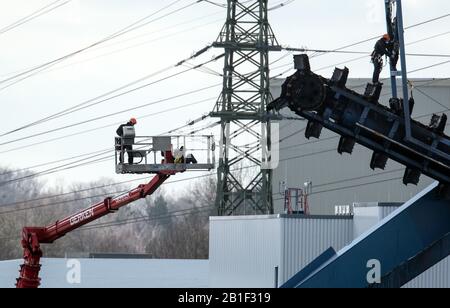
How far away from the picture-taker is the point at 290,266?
45.4m

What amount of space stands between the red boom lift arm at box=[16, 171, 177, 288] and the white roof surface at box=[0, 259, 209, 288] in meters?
13.0

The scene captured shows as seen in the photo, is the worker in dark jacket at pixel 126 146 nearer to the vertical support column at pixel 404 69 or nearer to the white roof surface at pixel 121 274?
the vertical support column at pixel 404 69

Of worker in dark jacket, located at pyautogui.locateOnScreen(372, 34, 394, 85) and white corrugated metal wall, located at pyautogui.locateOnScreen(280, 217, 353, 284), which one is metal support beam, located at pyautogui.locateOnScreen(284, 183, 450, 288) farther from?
white corrugated metal wall, located at pyautogui.locateOnScreen(280, 217, 353, 284)

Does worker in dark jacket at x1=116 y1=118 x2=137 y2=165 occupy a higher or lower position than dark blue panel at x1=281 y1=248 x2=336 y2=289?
higher

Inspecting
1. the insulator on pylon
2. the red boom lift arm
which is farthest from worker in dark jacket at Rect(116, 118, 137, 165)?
the insulator on pylon

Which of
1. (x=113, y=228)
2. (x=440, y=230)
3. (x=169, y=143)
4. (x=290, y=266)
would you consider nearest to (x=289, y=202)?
(x=290, y=266)

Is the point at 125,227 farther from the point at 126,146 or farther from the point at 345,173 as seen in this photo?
the point at 126,146

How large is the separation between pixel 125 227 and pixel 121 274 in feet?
293

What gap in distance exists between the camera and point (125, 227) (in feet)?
476

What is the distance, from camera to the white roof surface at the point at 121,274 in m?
53.8

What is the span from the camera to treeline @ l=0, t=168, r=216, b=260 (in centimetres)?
10744
